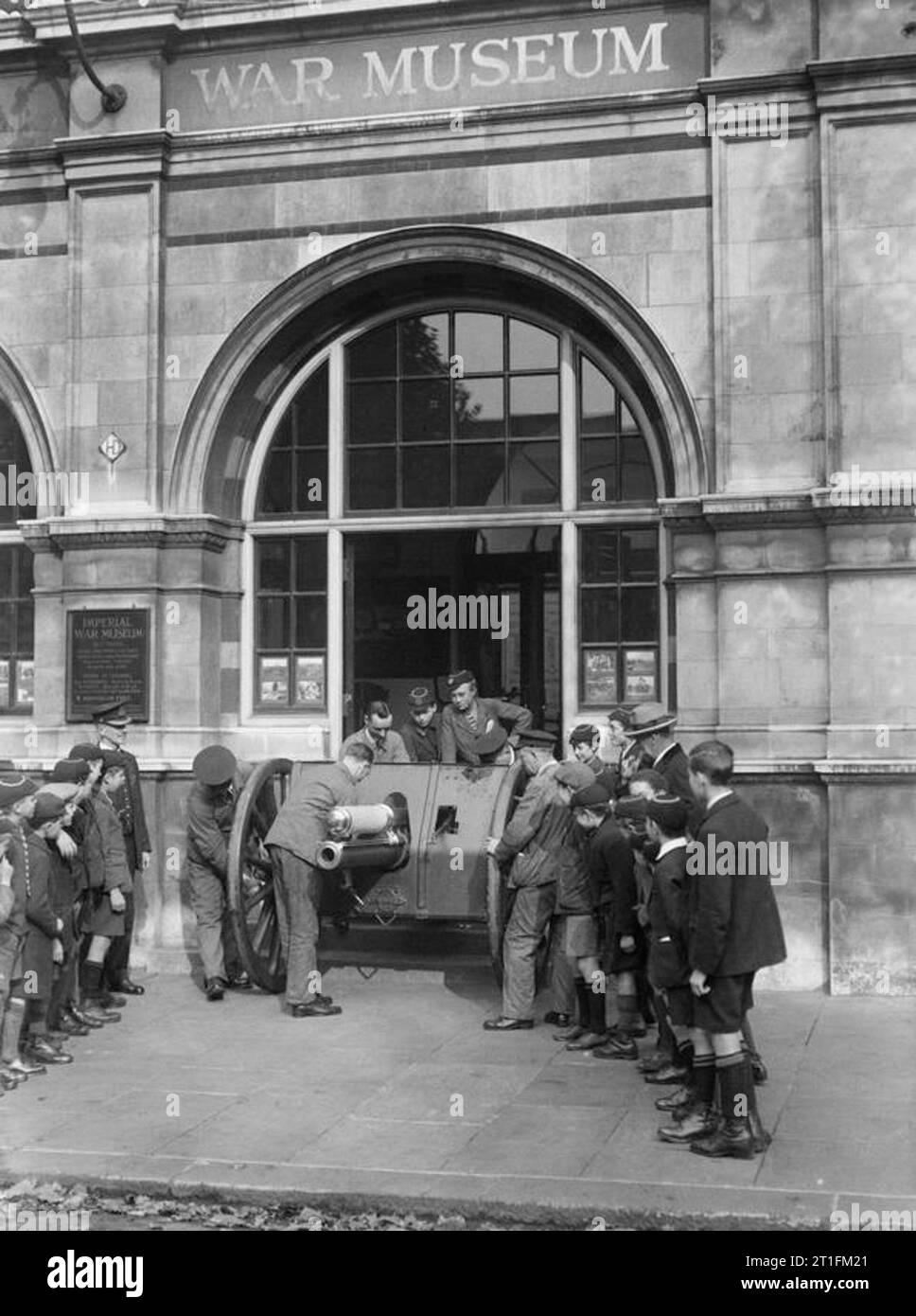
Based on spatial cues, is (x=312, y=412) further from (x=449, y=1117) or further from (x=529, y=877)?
(x=449, y=1117)

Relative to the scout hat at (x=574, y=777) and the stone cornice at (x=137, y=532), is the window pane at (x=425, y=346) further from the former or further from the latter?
the scout hat at (x=574, y=777)

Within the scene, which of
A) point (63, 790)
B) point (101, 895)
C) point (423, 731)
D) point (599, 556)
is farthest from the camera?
point (599, 556)

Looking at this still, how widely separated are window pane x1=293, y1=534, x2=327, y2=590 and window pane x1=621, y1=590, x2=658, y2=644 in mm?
2373

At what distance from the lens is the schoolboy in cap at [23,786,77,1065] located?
26.5 ft

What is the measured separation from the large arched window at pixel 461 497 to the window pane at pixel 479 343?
0.01 m

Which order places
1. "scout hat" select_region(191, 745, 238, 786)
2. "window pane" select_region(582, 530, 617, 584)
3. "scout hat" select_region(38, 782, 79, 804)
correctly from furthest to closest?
"window pane" select_region(582, 530, 617, 584), "scout hat" select_region(191, 745, 238, 786), "scout hat" select_region(38, 782, 79, 804)

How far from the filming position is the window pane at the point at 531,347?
1161 cm

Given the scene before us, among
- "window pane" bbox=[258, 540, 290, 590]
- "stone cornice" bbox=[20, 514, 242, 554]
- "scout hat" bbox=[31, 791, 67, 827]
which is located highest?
"stone cornice" bbox=[20, 514, 242, 554]

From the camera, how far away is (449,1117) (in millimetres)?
7270

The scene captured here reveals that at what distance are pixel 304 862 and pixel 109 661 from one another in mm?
3036

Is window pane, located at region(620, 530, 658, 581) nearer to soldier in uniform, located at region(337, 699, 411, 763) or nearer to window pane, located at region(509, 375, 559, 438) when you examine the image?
window pane, located at region(509, 375, 559, 438)

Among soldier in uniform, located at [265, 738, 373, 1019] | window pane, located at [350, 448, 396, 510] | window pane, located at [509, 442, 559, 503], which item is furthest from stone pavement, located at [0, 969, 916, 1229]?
window pane, located at [350, 448, 396, 510]

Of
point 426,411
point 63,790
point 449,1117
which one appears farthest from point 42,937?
point 426,411
